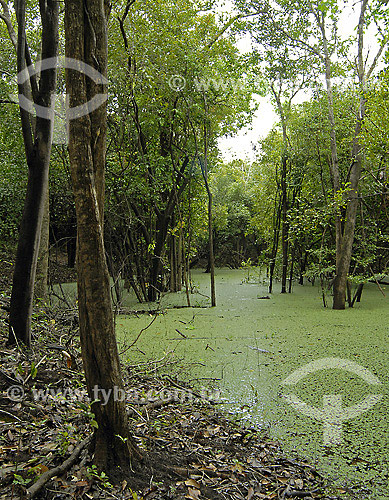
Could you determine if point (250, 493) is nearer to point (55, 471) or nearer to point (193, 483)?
point (193, 483)

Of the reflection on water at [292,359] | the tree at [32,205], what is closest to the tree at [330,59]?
the reflection on water at [292,359]

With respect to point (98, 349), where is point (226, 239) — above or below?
above

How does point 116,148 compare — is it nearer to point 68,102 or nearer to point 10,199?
point 10,199

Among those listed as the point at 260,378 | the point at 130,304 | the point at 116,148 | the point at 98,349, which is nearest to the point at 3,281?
the point at 130,304

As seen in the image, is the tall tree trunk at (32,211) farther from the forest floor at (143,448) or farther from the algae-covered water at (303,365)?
the algae-covered water at (303,365)

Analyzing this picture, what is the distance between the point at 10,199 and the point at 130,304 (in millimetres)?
2929

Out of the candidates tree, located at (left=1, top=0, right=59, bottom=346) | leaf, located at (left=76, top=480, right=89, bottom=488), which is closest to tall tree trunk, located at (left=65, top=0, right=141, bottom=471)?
leaf, located at (left=76, top=480, right=89, bottom=488)

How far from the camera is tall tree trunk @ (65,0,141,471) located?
151 cm

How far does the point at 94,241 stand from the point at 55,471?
0.81 metres

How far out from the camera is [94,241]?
1.51 meters

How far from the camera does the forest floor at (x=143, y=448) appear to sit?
59.4 inches

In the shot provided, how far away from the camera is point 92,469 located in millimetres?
1518

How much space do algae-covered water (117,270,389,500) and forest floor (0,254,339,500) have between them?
0.17 meters

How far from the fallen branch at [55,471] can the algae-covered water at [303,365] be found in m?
1.00
